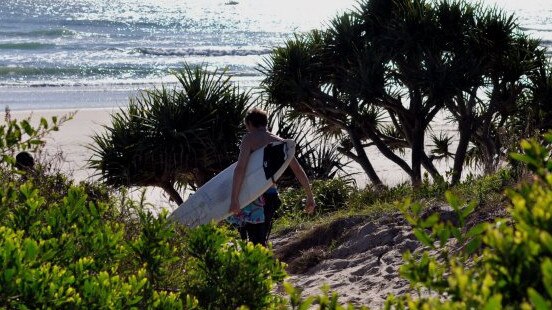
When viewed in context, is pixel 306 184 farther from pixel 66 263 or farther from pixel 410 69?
pixel 410 69

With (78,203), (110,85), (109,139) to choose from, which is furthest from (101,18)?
(78,203)

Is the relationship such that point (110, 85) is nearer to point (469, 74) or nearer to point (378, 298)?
point (469, 74)

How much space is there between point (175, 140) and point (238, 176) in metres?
5.07

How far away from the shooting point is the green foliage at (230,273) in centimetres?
360

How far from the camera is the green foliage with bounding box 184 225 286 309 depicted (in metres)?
3.60

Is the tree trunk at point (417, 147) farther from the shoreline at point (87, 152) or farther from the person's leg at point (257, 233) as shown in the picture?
the person's leg at point (257, 233)

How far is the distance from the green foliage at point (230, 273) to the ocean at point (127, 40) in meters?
9.44

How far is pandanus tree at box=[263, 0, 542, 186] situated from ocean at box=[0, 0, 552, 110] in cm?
107

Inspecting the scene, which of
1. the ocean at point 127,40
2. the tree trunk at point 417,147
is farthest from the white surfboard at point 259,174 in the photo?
the tree trunk at point 417,147

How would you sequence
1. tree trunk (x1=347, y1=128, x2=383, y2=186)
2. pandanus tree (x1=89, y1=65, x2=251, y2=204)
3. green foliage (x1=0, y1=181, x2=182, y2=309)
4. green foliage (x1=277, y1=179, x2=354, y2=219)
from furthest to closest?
tree trunk (x1=347, y1=128, x2=383, y2=186) < pandanus tree (x1=89, y1=65, x2=251, y2=204) < green foliage (x1=277, y1=179, x2=354, y2=219) < green foliage (x1=0, y1=181, x2=182, y2=309)

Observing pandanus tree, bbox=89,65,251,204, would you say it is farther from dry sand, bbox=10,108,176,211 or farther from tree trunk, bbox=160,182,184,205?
dry sand, bbox=10,108,176,211

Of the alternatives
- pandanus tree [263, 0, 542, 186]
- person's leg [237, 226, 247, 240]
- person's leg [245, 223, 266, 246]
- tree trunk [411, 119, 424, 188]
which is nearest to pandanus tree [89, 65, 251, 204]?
pandanus tree [263, 0, 542, 186]

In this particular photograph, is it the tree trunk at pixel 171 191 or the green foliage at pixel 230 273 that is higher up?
the tree trunk at pixel 171 191

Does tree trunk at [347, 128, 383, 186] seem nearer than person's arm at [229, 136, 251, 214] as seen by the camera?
No
